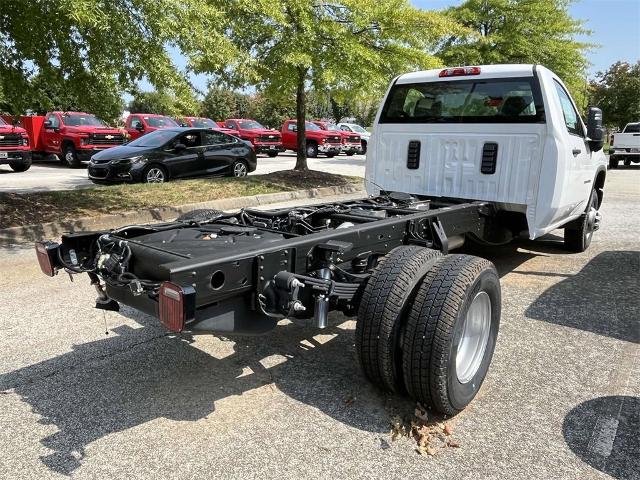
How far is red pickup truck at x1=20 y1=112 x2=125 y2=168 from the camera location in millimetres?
18094

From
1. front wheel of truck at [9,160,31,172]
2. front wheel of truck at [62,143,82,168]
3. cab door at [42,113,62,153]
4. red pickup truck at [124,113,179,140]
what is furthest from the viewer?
red pickup truck at [124,113,179,140]

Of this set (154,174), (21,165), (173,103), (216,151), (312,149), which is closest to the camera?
(173,103)

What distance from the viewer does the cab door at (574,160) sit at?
18.0 ft

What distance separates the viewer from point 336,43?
481 inches

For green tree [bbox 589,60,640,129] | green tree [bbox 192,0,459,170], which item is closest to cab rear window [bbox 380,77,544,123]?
green tree [bbox 192,0,459,170]

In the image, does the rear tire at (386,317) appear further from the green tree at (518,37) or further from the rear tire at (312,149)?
the rear tire at (312,149)

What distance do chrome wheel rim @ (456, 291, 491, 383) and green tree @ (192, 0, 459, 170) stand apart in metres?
9.04

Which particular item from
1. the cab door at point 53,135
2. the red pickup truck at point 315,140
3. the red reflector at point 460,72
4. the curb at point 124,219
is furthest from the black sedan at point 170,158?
the red pickup truck at point 315,140

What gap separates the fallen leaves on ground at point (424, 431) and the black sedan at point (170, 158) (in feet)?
35.3

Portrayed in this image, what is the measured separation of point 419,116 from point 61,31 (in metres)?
4.93

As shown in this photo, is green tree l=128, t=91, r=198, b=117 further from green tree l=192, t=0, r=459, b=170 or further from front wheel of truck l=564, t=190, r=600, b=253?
front wheel of truck l=564, t=190, r=600, b=253

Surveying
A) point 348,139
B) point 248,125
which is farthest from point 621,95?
point 248,125

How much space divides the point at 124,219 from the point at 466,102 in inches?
212

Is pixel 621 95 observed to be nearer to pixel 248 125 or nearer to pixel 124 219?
pixel 248 125
